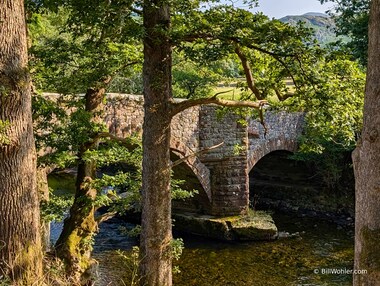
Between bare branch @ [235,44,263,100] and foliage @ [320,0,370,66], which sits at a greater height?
foliage @ [320,0,370,66]

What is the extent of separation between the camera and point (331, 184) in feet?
48.5

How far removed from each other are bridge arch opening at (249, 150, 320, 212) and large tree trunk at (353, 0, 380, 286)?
39.7 ft

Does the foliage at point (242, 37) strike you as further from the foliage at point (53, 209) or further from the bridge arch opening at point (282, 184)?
the bridge arch opening at point (282, 184)

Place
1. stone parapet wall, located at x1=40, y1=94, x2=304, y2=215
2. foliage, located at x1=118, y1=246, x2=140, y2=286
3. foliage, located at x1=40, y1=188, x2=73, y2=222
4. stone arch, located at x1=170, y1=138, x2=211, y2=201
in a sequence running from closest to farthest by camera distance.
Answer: foliage, located at x1=118, y1=246, x2=140, y2=286 < foliage, located at x1=40, y1=188, x2=73, y2=222 < stone parapet wall, located at x1=40, y1=94, x2=304, y2=215 < stone arch, located at x1=170, y1=138, x2=211, y2=201

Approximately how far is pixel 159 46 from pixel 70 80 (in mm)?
1316

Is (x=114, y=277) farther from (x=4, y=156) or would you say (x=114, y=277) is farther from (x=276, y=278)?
(x=4, y=156)

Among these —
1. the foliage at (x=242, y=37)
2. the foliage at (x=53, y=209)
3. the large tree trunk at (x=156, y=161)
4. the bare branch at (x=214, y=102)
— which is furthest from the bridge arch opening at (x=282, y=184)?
the foliage at (x=242, y=37)

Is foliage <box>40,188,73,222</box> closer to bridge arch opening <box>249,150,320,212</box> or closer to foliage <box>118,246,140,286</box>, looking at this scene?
foliage <box>118,246,140,286</box>

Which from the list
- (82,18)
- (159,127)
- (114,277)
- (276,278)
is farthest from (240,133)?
(82,18)

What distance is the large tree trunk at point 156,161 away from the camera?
5.52 metres

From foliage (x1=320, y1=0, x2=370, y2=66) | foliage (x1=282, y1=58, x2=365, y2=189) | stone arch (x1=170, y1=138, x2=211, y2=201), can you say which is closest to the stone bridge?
stone arch (x1=170, y1=138, x2=211, y2=201)

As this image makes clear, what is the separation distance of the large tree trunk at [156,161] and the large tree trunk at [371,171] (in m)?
2.84

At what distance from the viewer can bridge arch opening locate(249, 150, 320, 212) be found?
50.6 feet

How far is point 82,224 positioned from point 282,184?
11.2m
